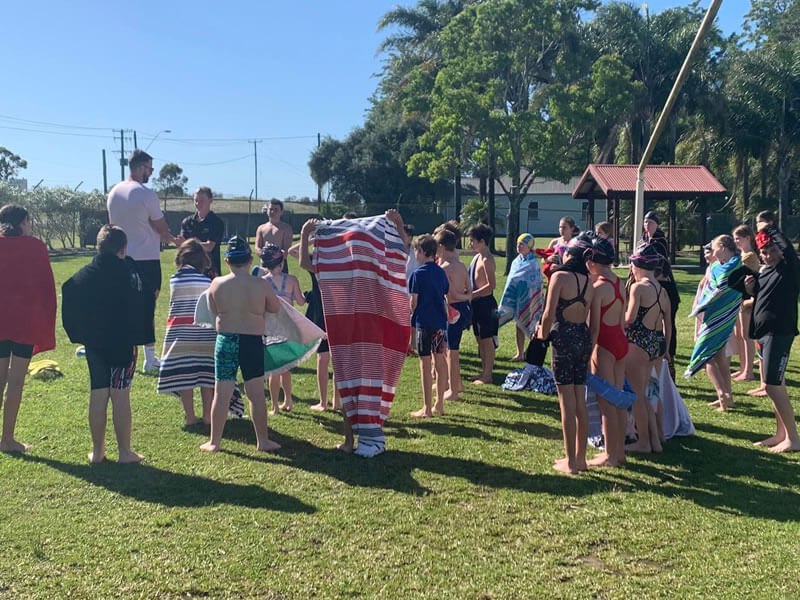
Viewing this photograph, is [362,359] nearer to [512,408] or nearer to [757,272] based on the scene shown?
[512,408]

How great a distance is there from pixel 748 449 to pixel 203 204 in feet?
20.3

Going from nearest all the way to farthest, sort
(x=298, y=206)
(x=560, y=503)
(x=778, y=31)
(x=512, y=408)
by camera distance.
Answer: (x=560, y=503)
(x=512, y=408)
(x=778, y=31)
(x=298, y=206)

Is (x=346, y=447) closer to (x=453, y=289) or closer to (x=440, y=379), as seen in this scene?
(x=440, y=379)

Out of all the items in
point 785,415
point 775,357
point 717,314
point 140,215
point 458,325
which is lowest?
point 785,415

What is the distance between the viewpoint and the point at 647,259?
593 cm

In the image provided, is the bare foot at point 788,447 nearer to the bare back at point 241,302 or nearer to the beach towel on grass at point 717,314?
the beach towel on grass at point 717,314

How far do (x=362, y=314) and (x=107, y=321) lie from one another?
1909 mm

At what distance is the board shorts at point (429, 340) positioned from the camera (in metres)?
7.14

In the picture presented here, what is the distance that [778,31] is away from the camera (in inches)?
1886

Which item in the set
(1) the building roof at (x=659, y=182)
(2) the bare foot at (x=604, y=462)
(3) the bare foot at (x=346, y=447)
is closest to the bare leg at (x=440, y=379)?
(3) the bare foot at (x=346, y=447)

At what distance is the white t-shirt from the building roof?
742 inches

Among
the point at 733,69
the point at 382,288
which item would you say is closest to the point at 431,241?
the point at 382,288

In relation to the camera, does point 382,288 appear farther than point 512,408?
No

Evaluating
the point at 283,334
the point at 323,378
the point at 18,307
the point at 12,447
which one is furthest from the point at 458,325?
the point at 12,447
